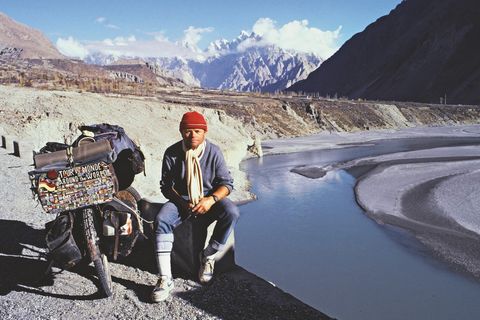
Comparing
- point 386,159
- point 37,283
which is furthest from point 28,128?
point 386,159

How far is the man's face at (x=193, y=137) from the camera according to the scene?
16.3 feet

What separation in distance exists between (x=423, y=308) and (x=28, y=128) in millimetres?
20922

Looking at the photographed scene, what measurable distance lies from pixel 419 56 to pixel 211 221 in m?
149

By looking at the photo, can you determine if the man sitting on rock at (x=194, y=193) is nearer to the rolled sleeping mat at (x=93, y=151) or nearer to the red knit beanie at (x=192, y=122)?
the red knit beanie at (x=192, y=122)

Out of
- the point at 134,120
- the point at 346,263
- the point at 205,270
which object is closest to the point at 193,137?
the point at 205,270

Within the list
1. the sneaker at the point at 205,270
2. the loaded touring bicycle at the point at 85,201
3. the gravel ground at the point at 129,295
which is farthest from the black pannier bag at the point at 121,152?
the sneaker at the point at 205,270

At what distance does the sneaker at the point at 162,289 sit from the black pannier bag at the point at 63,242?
92 centimetres

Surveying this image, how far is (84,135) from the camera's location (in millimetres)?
5258

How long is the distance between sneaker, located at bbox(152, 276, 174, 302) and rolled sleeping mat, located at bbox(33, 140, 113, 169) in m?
1.55

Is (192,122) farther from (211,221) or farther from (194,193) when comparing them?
(211,221)

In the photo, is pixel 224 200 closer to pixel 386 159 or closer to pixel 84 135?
pixel 84 135

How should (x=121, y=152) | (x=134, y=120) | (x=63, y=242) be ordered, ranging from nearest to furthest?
(x=63, y=242), (x=121, y=152), (x=134, y=120)

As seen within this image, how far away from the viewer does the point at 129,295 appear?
198 inches

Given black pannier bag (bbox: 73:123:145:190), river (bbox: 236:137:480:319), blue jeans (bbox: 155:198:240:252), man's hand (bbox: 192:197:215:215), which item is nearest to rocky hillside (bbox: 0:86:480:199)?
black pannier bag (bbox: 73:123:145:190)
